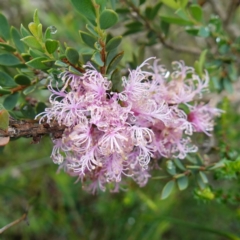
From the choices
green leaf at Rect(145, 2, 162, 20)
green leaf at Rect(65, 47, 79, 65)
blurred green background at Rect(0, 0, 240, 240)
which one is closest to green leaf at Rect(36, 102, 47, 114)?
green leaf at Rect(65, 47, 79, 65)

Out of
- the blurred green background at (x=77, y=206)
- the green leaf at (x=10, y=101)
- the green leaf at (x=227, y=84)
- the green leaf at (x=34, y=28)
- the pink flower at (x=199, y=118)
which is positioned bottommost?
the blurred green background at (x=77, y=206)

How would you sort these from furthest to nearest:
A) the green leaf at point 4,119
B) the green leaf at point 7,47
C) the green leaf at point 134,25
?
the green leaf at point 134,25
the green leaf at point 7,47
the green leaf at point 4,119

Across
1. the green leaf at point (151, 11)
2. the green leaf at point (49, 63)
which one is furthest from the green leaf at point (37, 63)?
the green leaf at point (151, 11)

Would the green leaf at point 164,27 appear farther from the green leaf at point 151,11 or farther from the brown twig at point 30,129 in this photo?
the brown twig at point 30,129

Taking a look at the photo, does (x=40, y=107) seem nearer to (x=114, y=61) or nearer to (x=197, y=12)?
(x=114, y=61)

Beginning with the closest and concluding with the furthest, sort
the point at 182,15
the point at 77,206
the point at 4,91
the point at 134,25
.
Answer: the point at 4,91 → the point at 182,15 → the point at 134,25 → the point at 77,206

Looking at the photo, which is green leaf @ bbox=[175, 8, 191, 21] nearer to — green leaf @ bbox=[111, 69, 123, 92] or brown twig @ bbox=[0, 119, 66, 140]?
green leaf @ bbox=[111, 69, 123, 92]

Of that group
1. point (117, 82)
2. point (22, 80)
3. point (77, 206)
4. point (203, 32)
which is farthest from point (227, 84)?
point (77, 206)
